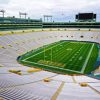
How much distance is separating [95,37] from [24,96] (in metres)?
67.6

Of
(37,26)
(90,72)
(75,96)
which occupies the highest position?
(37,26)

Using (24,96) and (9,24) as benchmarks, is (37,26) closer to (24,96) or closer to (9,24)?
(9,24)

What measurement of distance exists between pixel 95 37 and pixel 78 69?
45.5 meters

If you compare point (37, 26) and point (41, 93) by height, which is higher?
point (37, 26)

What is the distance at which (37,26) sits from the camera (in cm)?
8988

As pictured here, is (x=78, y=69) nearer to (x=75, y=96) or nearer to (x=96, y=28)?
(x=75, y=96)

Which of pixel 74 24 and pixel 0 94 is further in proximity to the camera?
pixel 74 24

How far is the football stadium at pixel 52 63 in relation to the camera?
15.0m

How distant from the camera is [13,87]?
15359 millimetres

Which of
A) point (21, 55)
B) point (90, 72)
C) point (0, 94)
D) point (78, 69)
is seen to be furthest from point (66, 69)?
point (0, 94)

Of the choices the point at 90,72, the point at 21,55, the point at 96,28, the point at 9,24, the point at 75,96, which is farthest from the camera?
the point at 96,28

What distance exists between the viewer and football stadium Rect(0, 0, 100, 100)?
15.0 meters

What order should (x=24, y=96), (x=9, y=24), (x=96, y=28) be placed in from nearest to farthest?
(x=24, y=96) → (x=9, y=24) → (x=96, y=28)

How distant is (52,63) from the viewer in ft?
126
